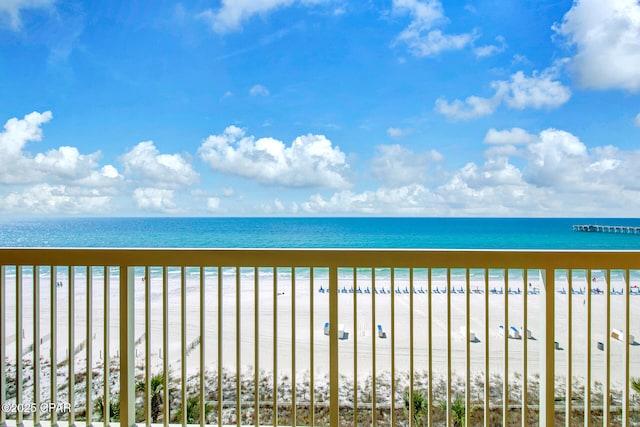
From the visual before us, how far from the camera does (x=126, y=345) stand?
5.63 feet

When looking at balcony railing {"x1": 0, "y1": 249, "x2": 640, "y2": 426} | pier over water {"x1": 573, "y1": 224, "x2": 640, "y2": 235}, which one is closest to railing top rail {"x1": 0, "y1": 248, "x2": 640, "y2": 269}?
balcony railing {"x1": 0, "y1": 249, "x2": 640, "y2": 426}

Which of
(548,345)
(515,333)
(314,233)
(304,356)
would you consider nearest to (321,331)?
(304,356)

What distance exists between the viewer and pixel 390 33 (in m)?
18.6

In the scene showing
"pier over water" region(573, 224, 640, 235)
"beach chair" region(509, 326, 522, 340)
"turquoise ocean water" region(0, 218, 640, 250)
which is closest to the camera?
"beach chair" region(509, 326, 522, 340)

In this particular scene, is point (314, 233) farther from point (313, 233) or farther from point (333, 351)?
point (333, 351)

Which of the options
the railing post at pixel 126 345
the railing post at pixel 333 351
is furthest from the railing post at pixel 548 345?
the railing post at pixel 126 345

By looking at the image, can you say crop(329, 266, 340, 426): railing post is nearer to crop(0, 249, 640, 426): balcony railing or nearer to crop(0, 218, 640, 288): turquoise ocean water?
crop(0, 249, 640, 426): balcony railing

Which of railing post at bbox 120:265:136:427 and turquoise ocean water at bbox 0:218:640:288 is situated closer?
railing post at bbox 120:265:136:427

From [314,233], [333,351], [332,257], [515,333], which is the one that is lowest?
[515,333]

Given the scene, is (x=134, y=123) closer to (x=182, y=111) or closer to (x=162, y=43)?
(x=182, y=111)

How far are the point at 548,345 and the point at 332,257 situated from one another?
88cm

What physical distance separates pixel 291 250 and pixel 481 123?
21.4m

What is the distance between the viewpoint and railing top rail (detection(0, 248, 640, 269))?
1593mm

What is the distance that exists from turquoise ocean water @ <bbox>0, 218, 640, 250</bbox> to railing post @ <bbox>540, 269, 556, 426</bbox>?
16.1 metres
